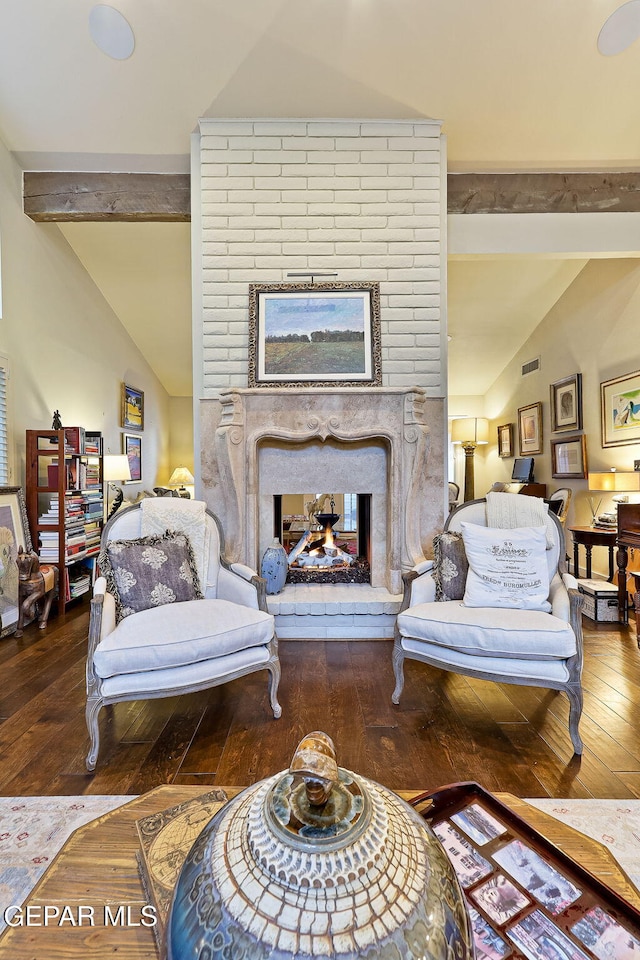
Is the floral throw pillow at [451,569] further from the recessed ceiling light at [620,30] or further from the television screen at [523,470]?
the television screen at [523,470]

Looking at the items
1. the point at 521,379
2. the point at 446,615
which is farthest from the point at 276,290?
the point at 521,379

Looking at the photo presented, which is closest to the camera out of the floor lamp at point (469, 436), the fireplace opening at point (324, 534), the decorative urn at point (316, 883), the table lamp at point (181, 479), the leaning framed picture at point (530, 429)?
the decorative urn at point (316, 883)

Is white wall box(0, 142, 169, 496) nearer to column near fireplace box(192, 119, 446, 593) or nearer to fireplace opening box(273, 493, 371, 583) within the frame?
column near fireplace box(192, 119, 446, 593)

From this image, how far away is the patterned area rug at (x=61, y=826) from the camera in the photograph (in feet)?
4.16

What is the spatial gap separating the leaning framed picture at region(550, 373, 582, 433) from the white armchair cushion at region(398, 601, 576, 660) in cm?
377

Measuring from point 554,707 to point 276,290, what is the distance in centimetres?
305

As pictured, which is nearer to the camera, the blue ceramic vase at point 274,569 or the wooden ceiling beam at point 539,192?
the blue ceramic vase at point 274,569

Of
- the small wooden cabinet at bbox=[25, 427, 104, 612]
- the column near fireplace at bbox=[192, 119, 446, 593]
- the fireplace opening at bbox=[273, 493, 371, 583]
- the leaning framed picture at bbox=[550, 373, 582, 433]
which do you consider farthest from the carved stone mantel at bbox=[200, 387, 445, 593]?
the leaning framed picture at bbox=[550, 373, 582, 433]

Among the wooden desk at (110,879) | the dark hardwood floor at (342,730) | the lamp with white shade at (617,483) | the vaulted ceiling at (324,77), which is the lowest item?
the dark hardwood floor at (342,730)

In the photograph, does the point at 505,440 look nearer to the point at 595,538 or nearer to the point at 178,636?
the point at 595,538

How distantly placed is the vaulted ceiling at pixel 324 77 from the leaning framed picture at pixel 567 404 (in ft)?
6.89

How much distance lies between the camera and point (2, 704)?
7.35 feet

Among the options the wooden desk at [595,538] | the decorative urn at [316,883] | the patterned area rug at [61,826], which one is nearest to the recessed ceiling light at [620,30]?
the wooden desk at [595,538]

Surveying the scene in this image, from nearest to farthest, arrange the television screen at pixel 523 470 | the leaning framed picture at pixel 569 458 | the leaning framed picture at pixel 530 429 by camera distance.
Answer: the leaning framed picture at pixel 569 458 < the leaning framed picture at pixel 530 429 < the television screen at pixel 523 470
